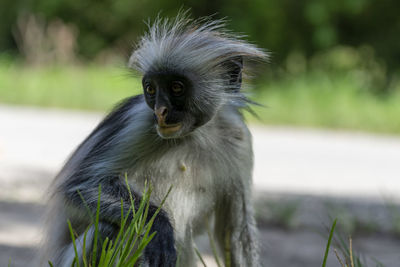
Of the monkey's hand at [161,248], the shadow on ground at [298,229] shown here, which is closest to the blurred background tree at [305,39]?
the shadow on ground at [298,229]

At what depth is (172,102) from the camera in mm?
3859

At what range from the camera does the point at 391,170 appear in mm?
10242

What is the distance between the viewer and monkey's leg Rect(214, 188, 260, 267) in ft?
15.0

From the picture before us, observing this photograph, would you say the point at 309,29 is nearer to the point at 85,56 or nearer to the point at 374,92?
the point at 374,92

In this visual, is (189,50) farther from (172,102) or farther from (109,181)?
(109,181)

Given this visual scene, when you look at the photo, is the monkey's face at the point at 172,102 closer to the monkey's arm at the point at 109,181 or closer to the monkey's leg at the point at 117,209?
the monkey's arm at the point at 109,181

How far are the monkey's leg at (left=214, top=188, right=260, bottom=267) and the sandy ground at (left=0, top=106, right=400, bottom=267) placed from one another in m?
0.58

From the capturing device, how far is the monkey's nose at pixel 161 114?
3732 mm

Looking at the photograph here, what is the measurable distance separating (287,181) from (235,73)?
5.24 meters

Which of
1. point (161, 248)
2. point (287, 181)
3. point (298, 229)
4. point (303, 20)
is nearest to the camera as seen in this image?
point (161, 248)

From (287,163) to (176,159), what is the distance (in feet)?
21.8

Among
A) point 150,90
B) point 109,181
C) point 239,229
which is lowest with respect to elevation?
point 239,229

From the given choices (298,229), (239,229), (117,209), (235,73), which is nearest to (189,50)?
(235,73)

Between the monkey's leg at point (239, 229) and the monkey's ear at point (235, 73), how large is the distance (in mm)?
754
